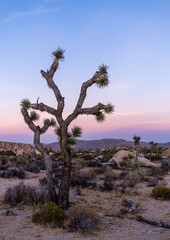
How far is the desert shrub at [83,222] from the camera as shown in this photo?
19.3ft

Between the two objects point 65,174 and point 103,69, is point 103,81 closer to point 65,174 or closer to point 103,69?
point 103,69

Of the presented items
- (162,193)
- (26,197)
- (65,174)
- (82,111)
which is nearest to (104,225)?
(65,174)

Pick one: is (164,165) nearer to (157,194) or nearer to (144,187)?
(144,187)

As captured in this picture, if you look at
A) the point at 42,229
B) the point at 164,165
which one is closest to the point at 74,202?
the point at 42,229

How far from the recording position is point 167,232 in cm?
613

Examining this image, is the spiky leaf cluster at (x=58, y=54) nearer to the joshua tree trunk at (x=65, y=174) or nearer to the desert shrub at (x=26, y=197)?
the joshua tree trunk at (x=65, y=174)

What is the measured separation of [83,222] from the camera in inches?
233

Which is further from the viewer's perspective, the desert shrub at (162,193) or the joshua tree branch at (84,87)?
the desert shrub at (162,193)

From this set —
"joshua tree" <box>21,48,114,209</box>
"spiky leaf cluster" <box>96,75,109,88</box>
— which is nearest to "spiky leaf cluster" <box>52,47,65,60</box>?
"joshua tree" <box>21,48,114,209</box>

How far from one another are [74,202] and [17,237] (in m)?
3.91

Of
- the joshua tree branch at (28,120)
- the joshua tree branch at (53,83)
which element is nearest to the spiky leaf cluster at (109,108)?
the joshua tree branch at (53,83)

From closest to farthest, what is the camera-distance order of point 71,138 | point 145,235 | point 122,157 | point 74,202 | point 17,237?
point 17,237
point 145,235
point 71,138
point 74,202
point 122,157

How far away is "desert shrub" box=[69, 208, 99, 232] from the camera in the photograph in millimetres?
5873

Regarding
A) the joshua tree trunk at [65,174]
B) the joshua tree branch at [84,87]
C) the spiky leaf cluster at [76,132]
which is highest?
the joshua tree branch at [84,87]
